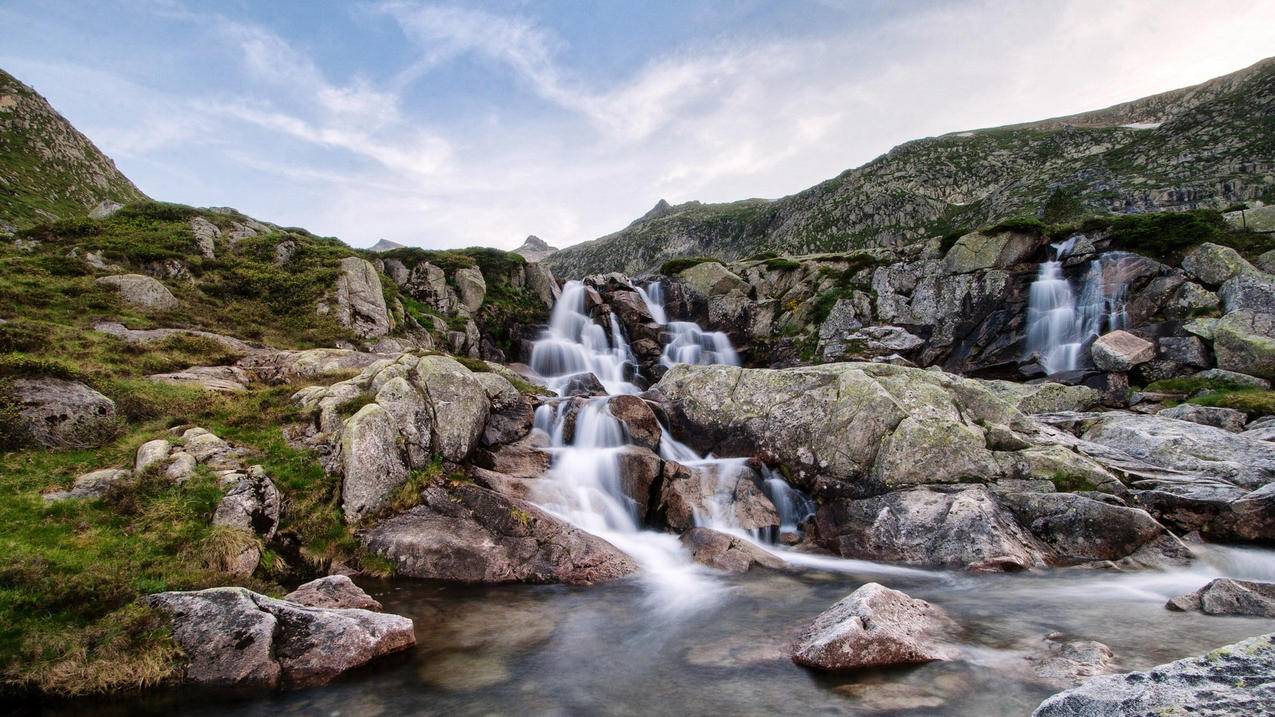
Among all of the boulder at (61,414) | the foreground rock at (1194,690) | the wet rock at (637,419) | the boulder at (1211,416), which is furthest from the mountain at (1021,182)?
the boulder at (61,414)

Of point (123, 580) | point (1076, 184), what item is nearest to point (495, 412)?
point (123, 580)

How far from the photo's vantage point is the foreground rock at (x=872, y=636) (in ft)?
26.6

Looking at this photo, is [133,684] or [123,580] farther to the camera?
[123,580]

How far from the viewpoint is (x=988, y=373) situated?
3366 centimetres

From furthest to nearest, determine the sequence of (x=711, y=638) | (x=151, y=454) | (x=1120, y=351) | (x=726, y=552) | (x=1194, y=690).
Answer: (x=1120, y=351) < (x=726, y=552) < (x=151, y=454) < (x=711, y=638) < (x=1194, y=690)

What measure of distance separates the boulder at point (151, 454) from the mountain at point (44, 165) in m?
63.9

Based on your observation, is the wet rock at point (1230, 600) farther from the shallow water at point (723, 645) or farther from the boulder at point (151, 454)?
the boulder at point (151, 454)

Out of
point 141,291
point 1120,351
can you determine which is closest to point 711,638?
point 1120,351

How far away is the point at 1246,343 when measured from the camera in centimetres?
2445

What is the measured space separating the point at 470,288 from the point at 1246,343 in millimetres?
47908

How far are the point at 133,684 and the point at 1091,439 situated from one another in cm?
2758

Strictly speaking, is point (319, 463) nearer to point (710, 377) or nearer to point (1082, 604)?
point (710, 377)

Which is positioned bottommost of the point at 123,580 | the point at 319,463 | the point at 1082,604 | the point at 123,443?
the point at 1082,604

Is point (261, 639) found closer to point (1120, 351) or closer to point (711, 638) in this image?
point (711, 638)
